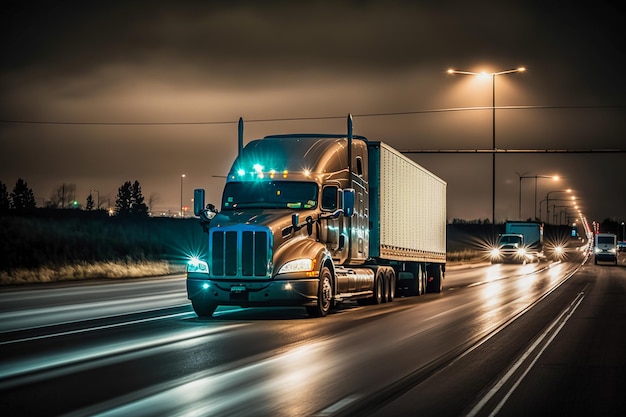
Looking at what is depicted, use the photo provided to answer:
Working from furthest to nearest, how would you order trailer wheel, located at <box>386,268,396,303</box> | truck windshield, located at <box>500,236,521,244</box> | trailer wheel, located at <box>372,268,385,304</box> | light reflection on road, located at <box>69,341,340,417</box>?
truck windshield, located at <box>500,236,521,244</box>, trailer wheel, located at <box>386,268,396,303</box>, trailer wheel, located at <box>372,268,385,304</box>, light reflection on road, located at <box>69,341,340,417</box>

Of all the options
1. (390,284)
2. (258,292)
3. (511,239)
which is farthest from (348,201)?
(511,239)

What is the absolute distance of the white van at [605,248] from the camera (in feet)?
238

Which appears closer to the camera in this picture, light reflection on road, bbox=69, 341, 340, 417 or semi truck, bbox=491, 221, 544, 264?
light reflection on road, bbox=69, 341, 340, 417

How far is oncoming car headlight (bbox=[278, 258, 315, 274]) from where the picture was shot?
1947cm

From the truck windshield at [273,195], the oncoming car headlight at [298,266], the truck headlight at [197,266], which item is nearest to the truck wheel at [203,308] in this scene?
the truck headlight at [197,266]

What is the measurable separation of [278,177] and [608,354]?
908 cm

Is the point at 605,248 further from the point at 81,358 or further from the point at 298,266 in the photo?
the point at 81,358

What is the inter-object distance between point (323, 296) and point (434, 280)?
12702 millimetres

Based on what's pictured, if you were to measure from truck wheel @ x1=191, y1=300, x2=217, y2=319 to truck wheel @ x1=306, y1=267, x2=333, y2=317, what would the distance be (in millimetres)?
1979

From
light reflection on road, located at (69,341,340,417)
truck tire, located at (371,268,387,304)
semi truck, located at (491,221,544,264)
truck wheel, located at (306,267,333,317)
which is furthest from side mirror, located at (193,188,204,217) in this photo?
semi truck, located at (491,221,544,264)

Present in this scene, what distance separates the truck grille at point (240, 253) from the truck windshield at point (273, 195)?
149cm

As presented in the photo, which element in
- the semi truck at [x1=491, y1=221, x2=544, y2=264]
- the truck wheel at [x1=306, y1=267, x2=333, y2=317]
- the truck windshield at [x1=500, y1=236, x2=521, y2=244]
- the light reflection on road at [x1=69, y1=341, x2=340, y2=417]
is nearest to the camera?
the light reflection on road at [x1=69, y1=341, x2=340, y2=417]

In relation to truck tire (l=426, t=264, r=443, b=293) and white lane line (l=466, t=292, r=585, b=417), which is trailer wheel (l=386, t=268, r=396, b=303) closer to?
white lane line (l=466, t=292, r=585, b=417)

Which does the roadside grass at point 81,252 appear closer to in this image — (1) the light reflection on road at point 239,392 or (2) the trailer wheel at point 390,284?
(2) the trailer wheel at point 390,284
